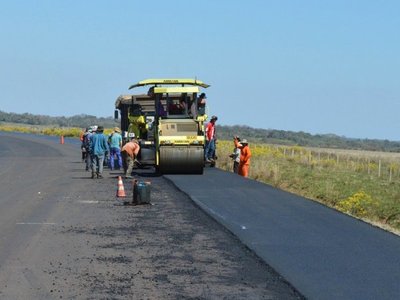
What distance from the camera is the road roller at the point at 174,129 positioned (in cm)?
2891

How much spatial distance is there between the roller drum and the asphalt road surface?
22.3 ft

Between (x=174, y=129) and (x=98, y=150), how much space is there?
2811 millimetres

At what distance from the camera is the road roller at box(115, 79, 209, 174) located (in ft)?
94.8

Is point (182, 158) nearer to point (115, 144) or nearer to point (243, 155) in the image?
point (243, 155)

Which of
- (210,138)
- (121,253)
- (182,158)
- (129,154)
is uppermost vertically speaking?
(210,138)

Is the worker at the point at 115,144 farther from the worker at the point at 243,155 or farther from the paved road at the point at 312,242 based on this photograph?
the paved road at the point at 312,242

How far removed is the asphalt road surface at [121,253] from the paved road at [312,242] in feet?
1.23

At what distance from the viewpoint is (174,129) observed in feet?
96.0

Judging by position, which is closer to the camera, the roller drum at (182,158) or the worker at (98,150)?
the worker at (98,150)

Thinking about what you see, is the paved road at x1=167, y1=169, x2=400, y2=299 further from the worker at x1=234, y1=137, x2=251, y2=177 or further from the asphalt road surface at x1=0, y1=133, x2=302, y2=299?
the worker at x1=234, y1=137, x2=251, y2=177

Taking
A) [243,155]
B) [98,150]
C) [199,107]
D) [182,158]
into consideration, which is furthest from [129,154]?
[243,155]

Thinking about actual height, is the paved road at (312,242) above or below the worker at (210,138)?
below

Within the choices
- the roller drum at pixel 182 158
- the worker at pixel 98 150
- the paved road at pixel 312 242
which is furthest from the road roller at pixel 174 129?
the paved road at pixel 312 242

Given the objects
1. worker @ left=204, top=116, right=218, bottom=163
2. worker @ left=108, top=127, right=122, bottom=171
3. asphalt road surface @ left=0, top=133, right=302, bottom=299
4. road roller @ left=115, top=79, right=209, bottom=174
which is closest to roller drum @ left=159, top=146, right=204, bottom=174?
road roller @ left=115, top=79, right=209, bottom=174
